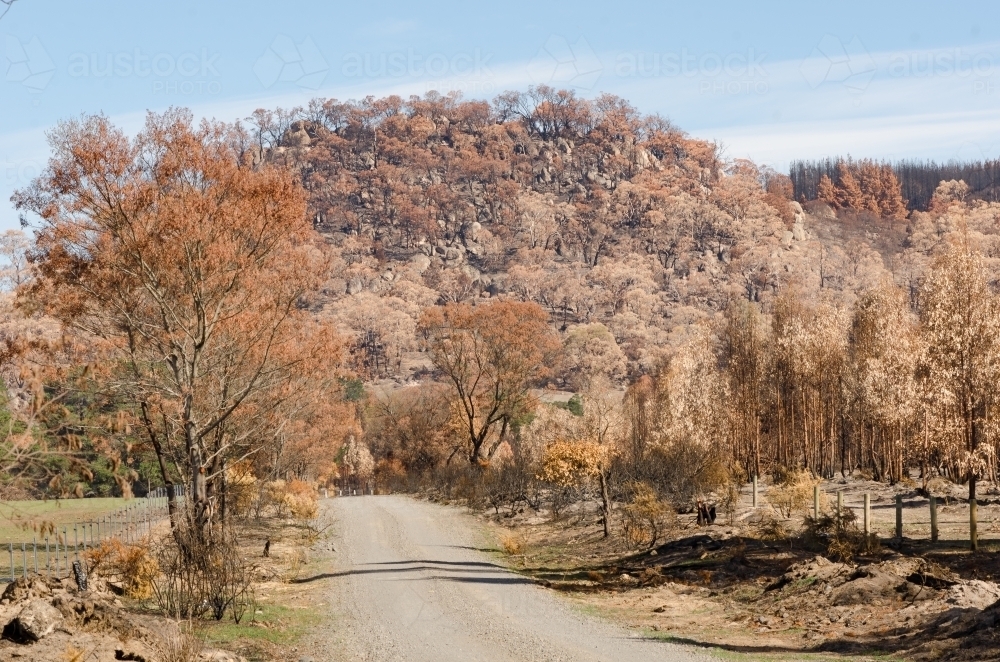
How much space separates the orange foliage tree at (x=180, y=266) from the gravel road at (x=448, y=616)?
13.5 feet

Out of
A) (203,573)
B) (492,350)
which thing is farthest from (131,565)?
(492,350)

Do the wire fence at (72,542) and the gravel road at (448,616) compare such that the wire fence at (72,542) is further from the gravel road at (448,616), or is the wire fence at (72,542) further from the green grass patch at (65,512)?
the gravel road at (448,616)

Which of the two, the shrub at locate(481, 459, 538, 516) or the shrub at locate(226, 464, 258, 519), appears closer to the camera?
the shrub at locate(226, 464, 258, 519)

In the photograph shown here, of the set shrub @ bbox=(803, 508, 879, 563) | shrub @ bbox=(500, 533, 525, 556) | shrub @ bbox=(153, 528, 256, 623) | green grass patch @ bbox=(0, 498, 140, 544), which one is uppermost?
shrub @ bbox=(153, 528, 256, 623)

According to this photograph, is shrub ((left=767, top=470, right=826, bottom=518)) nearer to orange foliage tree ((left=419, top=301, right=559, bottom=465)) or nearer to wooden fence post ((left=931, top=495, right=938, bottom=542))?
wooden fence post ((left=931, top=495, right=938, bottom=542))

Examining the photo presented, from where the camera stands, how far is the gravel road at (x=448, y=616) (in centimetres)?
1539

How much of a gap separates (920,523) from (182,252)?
21803 mm

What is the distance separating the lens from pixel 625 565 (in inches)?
988

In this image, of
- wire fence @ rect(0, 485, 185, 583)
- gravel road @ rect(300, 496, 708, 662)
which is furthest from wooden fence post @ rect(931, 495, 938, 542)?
wire fence @ rect(0, 485, 185, 583)

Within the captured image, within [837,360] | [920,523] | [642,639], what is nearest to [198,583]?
[642,639]

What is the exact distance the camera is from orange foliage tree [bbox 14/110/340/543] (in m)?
21.6

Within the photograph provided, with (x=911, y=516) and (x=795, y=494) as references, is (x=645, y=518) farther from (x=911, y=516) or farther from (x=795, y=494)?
(x=911, y=516)

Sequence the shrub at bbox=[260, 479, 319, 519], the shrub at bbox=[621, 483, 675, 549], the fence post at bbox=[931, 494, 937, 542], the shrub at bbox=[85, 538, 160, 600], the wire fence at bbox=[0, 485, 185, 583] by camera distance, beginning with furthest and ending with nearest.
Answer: the shrub at bbox=[260, 479, 319, 519] → the shrub at bbox=[621, 483, 675, 549] → the fence post at bbox=[931, 494, 937, 542] → the wire fence at bbox=[0, 485, 185, 583] → the shrub at bbox=[85, 538, 160, 600]

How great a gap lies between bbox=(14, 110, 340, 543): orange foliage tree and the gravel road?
412 centimetres
